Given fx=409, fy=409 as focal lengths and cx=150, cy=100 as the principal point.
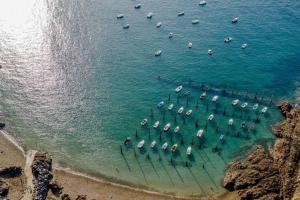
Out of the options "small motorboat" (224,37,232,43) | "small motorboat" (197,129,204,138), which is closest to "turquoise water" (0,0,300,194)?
"small motorboat" (197,129,204,138)

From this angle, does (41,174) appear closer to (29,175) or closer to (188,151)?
(29,175)

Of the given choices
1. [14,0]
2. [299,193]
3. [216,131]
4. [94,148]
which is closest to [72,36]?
[14,0]

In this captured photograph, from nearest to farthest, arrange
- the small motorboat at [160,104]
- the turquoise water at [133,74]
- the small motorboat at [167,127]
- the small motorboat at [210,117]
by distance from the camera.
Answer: the turquoise water at [133,74] < the small motorboat at [167,127] < the small motorboat at [210,117] < the small motorboat at [160,104]

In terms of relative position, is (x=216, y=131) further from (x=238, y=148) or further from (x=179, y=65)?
(x=179, y=65)

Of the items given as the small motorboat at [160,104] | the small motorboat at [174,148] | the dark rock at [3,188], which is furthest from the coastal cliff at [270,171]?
the dark rock at [3,188]

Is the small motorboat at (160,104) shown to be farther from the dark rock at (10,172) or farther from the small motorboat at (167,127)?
the dark rock at (10,172)

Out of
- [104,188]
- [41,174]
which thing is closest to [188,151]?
[104,188]
